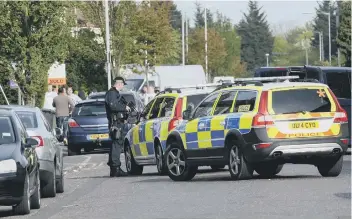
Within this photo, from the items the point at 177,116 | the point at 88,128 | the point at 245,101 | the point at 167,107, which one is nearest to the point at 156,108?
the point at 167,107

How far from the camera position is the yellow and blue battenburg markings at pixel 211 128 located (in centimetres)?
2002

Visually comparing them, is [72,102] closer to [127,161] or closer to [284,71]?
[284,71]

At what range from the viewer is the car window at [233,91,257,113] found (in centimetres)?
2012

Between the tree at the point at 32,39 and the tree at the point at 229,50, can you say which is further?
the tree at the point at 229,50

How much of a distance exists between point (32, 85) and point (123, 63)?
1873 cm

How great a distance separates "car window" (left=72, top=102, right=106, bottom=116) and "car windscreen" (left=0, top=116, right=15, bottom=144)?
62.7 ft

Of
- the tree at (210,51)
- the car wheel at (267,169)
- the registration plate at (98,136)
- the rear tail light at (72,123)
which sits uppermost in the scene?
the tree at (210,51)

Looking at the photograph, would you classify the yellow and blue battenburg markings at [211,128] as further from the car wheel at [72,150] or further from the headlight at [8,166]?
the car wheel at [72,150]

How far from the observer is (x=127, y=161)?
2508 centimetres

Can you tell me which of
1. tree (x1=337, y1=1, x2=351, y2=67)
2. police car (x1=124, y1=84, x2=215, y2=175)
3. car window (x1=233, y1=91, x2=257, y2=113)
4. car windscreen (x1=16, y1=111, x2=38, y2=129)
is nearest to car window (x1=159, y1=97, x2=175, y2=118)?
police car (x1=124, y1=84, x2=215, y2=175)

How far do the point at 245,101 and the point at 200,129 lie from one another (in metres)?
1.22

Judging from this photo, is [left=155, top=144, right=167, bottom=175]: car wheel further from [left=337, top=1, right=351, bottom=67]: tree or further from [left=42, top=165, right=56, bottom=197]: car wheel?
[left=337, top=1, right=351, bottom=67]: tree

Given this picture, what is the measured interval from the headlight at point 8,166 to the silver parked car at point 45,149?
276 centimetres

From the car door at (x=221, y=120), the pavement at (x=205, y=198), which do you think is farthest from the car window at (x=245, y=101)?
the pavement at (x=205, y=198)
